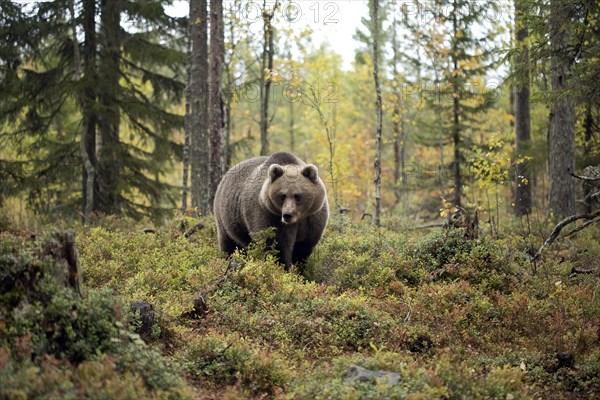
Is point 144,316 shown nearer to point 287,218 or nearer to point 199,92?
point 287,218

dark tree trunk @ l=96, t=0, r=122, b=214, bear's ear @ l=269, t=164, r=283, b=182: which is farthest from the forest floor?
dark tree trunk @ l=96, t=0, r=122, b=214

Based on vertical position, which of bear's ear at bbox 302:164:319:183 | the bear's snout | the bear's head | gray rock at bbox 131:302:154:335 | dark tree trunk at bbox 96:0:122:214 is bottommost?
gray rock at bbox 131:302:154:335

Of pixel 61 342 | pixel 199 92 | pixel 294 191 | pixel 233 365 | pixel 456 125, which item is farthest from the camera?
pixel 456 125

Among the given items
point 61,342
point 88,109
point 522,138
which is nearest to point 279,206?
point 61,342

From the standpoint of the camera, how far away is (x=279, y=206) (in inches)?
418

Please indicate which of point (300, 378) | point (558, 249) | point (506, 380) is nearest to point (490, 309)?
point (506, 380)

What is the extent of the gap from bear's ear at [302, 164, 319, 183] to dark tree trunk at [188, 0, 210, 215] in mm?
7458

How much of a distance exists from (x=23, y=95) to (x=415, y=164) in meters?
13.7

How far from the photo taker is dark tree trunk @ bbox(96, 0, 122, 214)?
19078mm

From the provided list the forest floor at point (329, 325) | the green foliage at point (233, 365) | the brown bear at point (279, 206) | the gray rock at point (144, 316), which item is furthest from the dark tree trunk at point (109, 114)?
the green foliage at point (233, 365)

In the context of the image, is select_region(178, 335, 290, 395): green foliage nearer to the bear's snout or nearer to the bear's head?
the bear's snout

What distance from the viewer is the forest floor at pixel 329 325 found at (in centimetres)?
529

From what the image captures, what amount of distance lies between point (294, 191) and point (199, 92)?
8.61 meters

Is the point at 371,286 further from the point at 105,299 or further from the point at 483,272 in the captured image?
the point at 105,299
